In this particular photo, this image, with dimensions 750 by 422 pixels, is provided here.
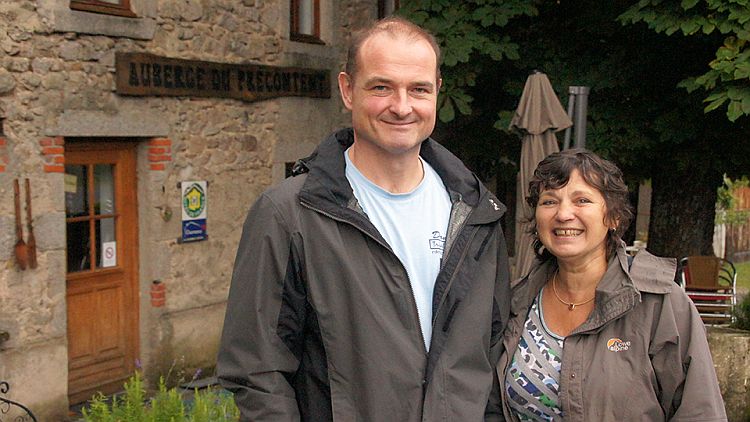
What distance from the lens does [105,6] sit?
7.21 m

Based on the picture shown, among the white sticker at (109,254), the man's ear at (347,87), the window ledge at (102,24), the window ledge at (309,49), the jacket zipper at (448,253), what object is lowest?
the white sticker at (109,254)

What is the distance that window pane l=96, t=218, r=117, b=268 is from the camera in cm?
760

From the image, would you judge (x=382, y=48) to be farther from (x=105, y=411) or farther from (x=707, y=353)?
(x=105, y=411)

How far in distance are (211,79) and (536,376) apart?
6098 mm

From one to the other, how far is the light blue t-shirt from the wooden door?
521 centimetres

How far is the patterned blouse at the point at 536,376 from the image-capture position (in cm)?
263

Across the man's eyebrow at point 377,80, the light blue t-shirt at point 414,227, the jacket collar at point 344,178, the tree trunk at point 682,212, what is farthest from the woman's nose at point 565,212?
the tree trunk at point 682,212

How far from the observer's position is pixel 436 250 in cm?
253

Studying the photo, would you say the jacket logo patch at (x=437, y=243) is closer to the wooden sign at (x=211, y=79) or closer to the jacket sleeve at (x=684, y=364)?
the jacket sleeve at (x=684, y=364)

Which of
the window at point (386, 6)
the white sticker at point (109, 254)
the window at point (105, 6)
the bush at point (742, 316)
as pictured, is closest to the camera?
the window at point (105, 6)

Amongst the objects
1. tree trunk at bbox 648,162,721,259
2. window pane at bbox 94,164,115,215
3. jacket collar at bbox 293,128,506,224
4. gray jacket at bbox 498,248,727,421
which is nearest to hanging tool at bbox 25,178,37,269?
window pane at bbox 94,164,115,215

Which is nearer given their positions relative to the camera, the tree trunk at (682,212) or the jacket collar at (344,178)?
the jacket collar at (344,178)

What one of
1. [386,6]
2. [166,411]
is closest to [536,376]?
[166,411]

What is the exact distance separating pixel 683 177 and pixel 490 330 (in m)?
7.44
